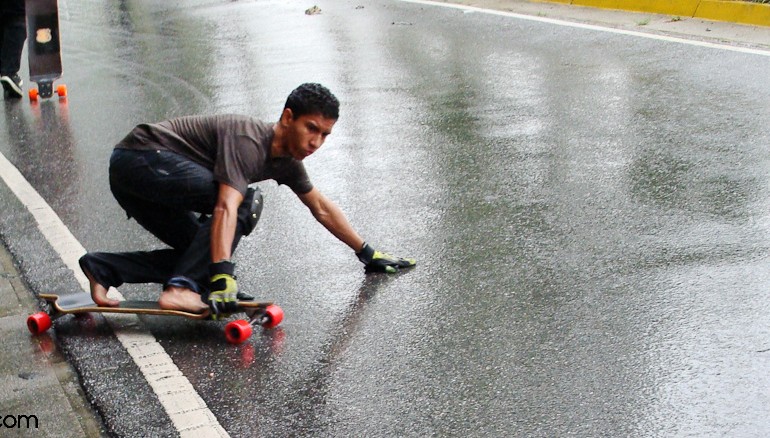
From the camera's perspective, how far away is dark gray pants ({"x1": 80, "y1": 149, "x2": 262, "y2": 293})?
4.75 m

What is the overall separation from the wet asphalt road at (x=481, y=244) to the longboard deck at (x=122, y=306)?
10 cm

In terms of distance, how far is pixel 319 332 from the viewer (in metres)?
4.64

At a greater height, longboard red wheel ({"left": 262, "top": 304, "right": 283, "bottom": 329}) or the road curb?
the road curb

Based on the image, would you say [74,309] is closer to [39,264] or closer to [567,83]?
[39,264]

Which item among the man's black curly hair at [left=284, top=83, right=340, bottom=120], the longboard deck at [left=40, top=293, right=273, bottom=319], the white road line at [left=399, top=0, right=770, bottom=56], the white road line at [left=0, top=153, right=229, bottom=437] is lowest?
the white road line at [left=0, top=153, right=229, bottom=437]

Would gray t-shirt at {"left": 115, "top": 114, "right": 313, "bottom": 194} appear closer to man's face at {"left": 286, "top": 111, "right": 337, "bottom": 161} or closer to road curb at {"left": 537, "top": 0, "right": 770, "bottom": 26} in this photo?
man's face at {"left": 286, "top": 111, "right": 337, "bottom": 161}

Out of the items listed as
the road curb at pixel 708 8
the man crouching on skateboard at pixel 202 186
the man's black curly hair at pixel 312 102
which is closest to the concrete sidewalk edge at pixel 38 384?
the man crouching on skateboard at pixel 202 186

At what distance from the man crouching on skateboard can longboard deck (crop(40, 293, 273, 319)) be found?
0.13 feet

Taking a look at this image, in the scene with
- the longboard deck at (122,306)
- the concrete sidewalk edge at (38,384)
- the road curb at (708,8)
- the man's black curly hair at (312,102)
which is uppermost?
the man's black curly hair at (312,102)

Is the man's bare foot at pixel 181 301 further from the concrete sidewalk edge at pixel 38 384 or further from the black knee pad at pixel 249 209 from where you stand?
the concrete sidewalk edge at pixel 38 384

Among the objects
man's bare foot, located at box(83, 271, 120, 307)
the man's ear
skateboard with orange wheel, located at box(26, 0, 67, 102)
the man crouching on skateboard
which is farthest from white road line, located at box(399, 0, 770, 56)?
man's bare foot, located at box(83, 271, 120, 307)

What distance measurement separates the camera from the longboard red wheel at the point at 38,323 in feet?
15.4

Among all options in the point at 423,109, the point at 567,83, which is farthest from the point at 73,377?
the point at 567,83

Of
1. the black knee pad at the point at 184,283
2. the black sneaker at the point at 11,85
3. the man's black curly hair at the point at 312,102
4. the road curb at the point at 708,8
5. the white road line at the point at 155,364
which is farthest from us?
the road curb at the point at 708,8
